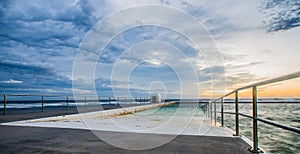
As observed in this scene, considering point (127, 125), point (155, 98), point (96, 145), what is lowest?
point (155, 98)

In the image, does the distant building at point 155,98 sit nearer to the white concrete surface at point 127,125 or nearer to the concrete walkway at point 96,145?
the white concrete surface at point 127,125

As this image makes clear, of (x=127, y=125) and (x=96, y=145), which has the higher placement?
(x=96, y=145)

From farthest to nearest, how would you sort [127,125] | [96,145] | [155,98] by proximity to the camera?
1. [155,98]
2. [127,125]
3. [96,145]

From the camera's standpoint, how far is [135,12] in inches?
351

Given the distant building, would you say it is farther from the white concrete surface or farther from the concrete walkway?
the concrete walkway

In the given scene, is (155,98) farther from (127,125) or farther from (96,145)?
(96,145)

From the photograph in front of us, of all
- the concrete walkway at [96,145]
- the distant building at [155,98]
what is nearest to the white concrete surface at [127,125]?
the concrete walkway at [96,145]

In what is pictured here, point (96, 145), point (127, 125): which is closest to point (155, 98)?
point (127, 125)

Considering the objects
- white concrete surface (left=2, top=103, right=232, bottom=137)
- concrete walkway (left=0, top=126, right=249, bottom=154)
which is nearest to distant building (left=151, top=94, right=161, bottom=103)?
white concrete surface (left=2, top=103, right=232, bottom=137)

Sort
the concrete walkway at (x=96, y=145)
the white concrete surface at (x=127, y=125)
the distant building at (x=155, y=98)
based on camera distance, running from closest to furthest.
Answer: the concrete walkway at (x=96, y=145), the white concrete surface at (x=127, y=125), the distant building at (x=155, y=98)

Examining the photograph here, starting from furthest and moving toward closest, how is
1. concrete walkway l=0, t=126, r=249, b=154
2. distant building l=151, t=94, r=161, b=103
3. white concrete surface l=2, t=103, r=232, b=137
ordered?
1. distant building l=151, t=94, r=161, b=103
2. white concrete surface l=2, t=103, r=232, b=137
3. concrete walkway l=0, t=126, r=249, b=154

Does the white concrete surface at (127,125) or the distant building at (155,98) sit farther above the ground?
the white concrete surface at (127,125)

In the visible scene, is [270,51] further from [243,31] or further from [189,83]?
[189,83]

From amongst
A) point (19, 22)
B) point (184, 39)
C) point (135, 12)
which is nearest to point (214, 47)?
point (184, 39)
